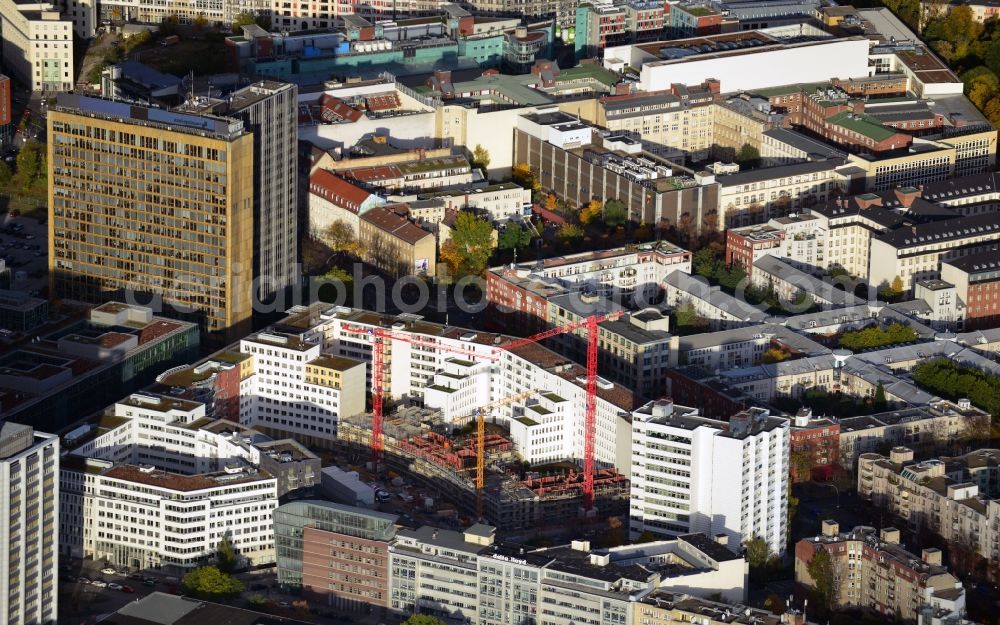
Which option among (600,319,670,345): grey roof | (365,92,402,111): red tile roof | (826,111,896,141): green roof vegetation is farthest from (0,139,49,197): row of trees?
(826,111,896,141): green roof vegetation

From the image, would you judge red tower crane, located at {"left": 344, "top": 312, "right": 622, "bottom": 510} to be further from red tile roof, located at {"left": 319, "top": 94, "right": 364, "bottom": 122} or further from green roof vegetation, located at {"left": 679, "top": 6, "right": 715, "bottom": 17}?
green roof vegetation, located at {"left": 679, "top": 6, "right": 715, "bottom": 17}

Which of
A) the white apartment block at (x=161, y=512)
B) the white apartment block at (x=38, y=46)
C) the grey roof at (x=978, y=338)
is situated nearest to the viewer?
the white apartment block at (x=161, y=512)

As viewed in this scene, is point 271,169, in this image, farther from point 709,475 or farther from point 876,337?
point 709,475

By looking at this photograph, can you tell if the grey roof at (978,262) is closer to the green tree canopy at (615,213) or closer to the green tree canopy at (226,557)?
the green tree canopy at (615,213)

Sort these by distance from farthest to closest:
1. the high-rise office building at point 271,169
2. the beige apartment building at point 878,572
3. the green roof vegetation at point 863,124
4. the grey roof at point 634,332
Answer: the green roof vegetation at point 863,124 → the high-rise office building at point 271,169 → the grey roof at point 634,332 → the beige apartment building at point 878,572

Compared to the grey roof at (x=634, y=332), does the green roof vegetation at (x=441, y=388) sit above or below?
below

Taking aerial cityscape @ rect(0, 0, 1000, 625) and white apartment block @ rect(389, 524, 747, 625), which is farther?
aerial cityscape @ rect(0, 0, 1000, 625)

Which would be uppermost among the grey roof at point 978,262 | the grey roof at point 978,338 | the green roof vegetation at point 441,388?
the grey roof at point 978,262

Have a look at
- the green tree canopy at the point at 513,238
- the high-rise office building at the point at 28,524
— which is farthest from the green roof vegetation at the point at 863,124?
the high-rise office building at the point at 28,524
